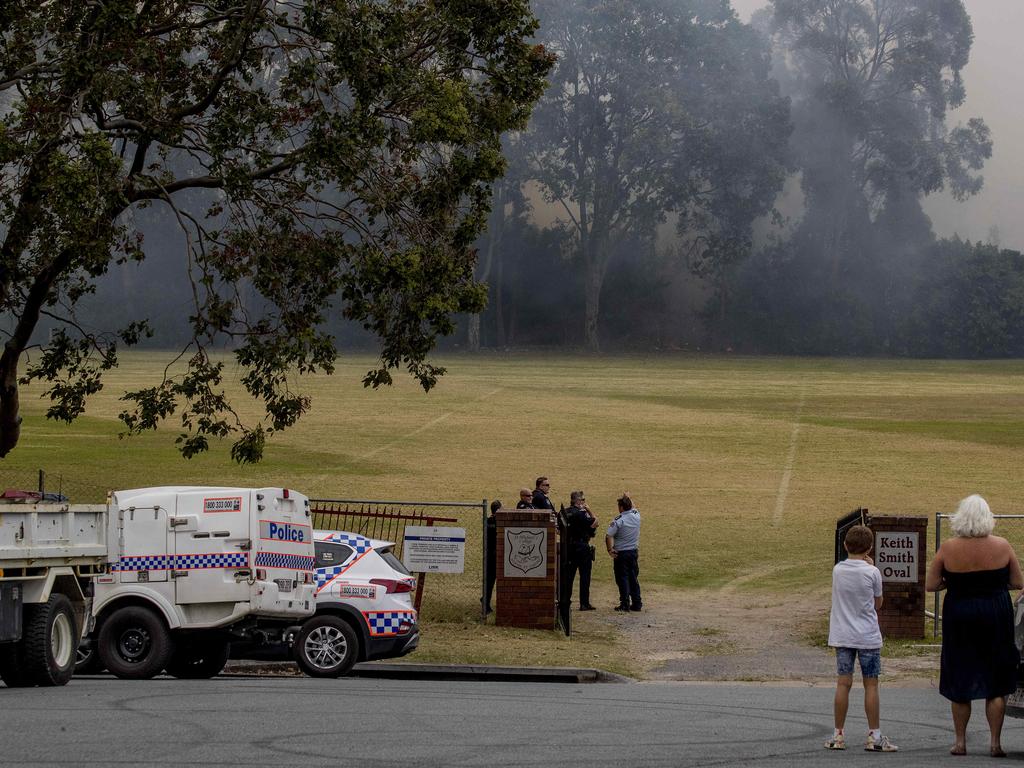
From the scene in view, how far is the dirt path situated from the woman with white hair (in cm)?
652

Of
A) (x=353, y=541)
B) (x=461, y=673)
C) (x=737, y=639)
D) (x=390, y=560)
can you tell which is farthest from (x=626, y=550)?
(x=353, y=541)

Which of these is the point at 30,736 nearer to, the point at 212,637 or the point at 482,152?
the point at 212,637

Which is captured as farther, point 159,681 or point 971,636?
point 159,681

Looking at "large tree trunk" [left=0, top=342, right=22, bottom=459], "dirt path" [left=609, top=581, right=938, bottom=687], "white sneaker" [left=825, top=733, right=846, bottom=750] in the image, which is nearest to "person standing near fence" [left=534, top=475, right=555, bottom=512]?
"dirt path" [left=609, top=581, right=938, bottom=687]

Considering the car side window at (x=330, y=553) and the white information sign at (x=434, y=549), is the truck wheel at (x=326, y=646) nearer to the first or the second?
the car side window at (x=330, y=553)

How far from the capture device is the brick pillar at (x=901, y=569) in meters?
18.6

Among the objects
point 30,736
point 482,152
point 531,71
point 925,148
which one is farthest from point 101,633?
point 925,148

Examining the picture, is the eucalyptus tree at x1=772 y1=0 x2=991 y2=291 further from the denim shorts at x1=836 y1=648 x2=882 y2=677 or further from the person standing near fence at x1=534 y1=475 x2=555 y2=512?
the denim shorts at x1=836 y1=648 x2=882 y2=677

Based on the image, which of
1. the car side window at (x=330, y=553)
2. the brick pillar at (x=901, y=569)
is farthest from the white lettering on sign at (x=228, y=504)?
the brick pillar at (x=901, y=569)

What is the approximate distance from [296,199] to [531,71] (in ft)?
12.5

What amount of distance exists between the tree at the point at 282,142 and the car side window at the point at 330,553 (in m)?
5.31

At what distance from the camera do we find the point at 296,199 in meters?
22.1

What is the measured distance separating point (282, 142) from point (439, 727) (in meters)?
13.1

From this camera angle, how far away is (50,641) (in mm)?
12961
